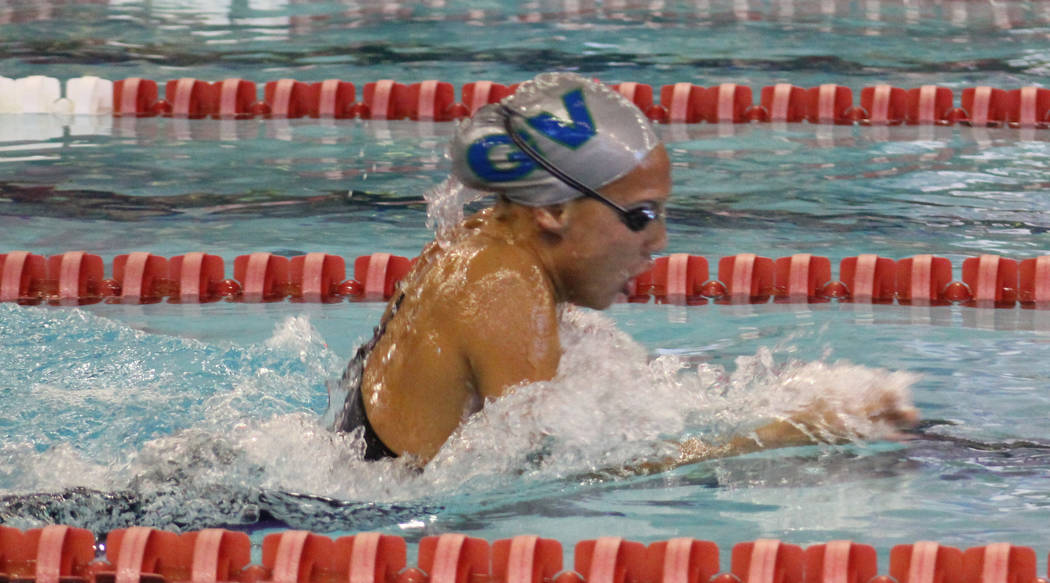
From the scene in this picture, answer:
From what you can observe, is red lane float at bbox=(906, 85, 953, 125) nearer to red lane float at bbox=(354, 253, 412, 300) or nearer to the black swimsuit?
red lane float at bbox=(354, 253, 412, 300)

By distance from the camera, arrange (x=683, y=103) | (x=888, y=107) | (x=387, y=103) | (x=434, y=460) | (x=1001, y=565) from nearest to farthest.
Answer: (x=1001, y=565), (x=434, y=460), (x=888, y=107), (x=683, y=103), (x=387, y=103)

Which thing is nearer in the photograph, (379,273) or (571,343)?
(571,343)

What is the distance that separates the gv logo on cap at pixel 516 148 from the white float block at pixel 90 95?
5139 millimetres

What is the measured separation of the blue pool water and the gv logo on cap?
436mm

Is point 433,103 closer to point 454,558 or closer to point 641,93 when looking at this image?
point 641,93

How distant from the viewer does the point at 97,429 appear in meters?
3.62

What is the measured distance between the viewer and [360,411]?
2842mm

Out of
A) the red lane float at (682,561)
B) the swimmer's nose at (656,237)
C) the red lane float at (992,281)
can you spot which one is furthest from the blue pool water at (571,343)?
the swimmer's nose at (656,237)

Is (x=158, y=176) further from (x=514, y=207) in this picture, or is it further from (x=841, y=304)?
(x=514, y=207)

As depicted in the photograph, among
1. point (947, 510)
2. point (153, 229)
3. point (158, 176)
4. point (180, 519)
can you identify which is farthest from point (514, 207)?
point (158, 176)

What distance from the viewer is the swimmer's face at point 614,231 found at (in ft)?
8.76

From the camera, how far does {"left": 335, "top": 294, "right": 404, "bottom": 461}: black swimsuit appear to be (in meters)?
2.82

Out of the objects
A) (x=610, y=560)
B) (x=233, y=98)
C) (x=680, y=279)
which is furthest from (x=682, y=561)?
(x=233, y=98)

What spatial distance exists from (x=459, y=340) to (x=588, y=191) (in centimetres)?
38
